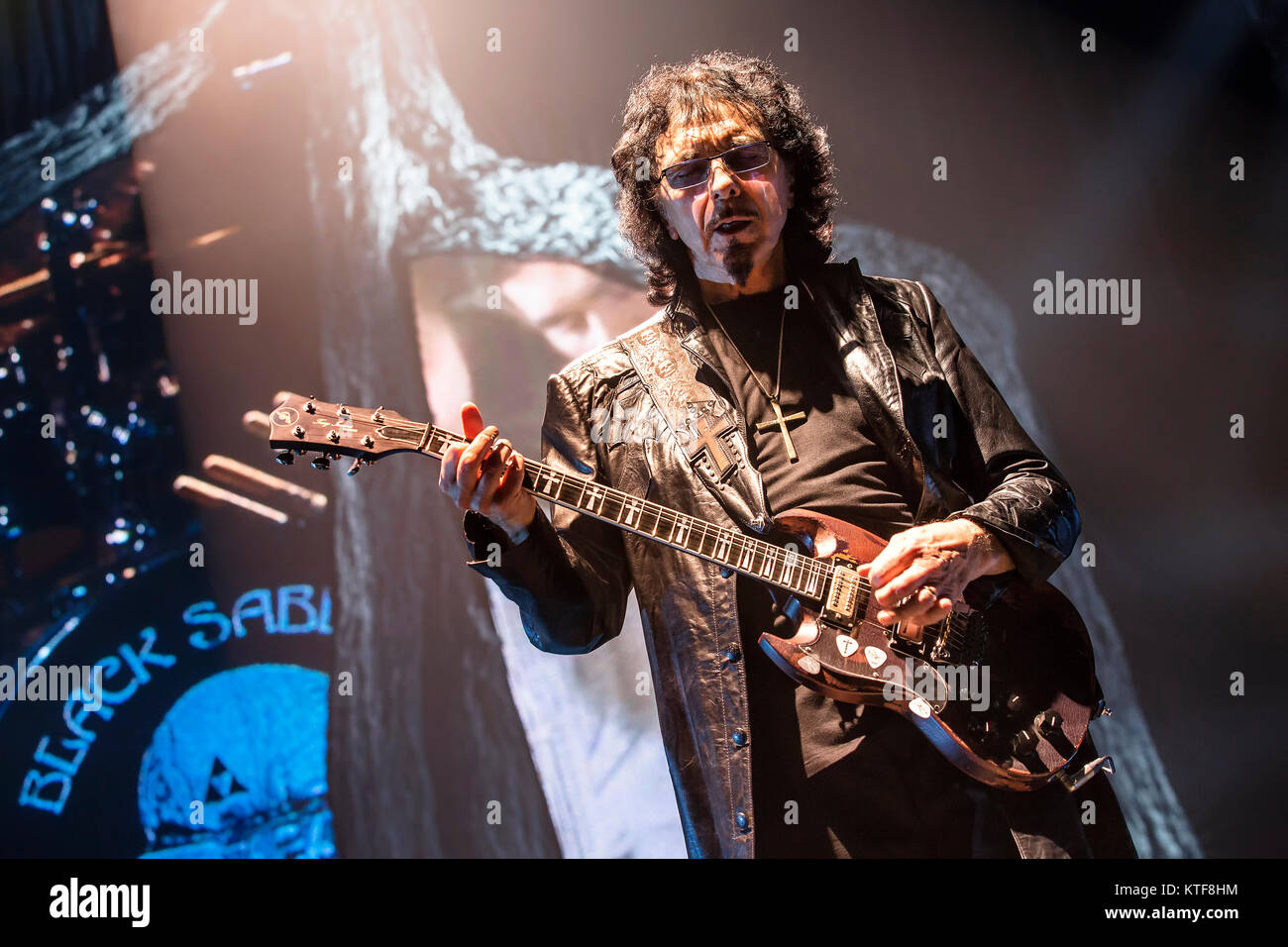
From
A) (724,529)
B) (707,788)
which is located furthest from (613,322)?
(707,788)

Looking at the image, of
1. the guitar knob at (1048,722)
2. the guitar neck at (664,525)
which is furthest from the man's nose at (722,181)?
the guitar knob at (1048,722)

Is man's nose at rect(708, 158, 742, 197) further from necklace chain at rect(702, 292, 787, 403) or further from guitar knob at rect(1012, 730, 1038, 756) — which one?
guitar knob at rect(1012, 730, 1038, 756)

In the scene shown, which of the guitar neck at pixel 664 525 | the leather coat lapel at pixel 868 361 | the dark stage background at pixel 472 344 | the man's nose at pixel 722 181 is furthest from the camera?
the dark stage background at pixel 472 344

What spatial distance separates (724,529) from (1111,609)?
195 cm

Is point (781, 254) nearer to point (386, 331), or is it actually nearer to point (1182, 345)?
point (386, 331)

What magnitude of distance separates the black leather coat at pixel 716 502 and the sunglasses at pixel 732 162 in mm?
327

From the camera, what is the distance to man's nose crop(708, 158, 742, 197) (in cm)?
228

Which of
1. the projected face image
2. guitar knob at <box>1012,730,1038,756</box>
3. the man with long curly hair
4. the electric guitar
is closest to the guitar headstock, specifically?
the electric guitar

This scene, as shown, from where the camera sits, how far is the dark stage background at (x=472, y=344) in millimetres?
3150

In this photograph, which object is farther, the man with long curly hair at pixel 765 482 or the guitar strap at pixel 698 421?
the guitar strap at pixel 698 421

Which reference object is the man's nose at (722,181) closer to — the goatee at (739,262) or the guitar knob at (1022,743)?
the goatee at (739,262)

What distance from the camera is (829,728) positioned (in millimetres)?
1989
